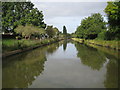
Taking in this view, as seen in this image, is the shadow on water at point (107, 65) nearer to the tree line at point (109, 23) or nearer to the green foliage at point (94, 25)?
the tree line at point (109, 23)

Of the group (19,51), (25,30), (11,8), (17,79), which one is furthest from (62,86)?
(11,8)

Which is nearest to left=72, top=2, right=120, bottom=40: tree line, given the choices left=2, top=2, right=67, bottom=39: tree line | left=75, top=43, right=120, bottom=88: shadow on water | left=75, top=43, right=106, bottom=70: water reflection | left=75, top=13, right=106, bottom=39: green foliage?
left=75, top=13, right=106, bottom=39: green foliage

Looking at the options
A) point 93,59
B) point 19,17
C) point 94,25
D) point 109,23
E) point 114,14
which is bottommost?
point 93,59

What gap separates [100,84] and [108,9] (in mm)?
16864

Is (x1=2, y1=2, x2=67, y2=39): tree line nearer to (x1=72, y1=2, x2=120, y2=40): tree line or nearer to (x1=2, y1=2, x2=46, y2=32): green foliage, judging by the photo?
(x1=2, y1=2, x2=46, y2=32): green foliage

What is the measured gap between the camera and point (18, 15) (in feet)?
147

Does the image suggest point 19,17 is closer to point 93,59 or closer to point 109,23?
point 109,23

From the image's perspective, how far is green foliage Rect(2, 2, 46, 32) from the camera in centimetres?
4312

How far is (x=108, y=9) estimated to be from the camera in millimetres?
20734

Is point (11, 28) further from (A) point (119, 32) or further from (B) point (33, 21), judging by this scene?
(A) point (119, 32)

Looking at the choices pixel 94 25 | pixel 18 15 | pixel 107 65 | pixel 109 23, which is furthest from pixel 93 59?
pixel 18 15

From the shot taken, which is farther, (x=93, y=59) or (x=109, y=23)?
(x=109, y=23)

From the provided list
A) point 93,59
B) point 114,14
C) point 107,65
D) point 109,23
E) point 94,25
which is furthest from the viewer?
point 94,25

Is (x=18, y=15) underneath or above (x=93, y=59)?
above
